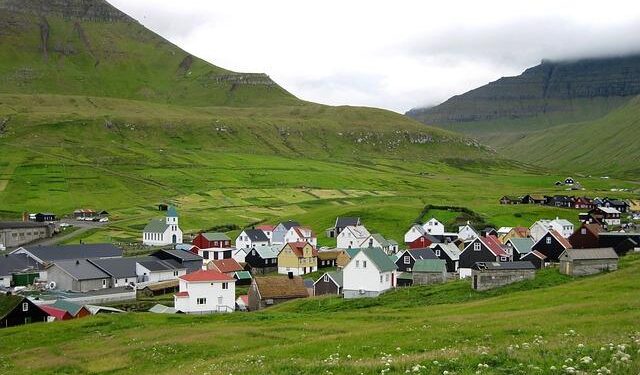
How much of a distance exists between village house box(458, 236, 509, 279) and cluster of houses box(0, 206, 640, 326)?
13 cm

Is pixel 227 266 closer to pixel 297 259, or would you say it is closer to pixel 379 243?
pixel 297 259

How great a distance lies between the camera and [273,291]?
77.8 m

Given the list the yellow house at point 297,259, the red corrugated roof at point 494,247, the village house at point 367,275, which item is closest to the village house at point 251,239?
the yellow house at point 297,259

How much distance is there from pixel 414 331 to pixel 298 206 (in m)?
151

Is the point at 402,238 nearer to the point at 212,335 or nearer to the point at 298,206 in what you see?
the point at 298,206

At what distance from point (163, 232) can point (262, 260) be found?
111 ft

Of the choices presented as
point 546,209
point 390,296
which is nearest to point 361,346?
point 390,296

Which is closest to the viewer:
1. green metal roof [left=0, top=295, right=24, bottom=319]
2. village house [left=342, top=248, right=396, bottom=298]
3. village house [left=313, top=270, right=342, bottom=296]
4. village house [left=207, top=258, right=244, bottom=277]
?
green metal roof [left=0, top=295, right=24, bottom=319]

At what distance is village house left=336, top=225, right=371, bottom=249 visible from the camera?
405 feet

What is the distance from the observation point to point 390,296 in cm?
6662

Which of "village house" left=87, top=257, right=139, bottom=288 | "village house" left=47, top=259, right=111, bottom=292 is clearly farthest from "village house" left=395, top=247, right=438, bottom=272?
"village house" left=47, top=259, right=111, bottom=292

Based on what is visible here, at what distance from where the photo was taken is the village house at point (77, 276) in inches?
3701

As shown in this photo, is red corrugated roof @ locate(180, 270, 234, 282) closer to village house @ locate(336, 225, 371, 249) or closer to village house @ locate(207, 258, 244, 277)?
village house @ locate(207, 258, 244, 277)

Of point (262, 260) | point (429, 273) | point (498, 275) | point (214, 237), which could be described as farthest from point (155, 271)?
point (498, 275)
